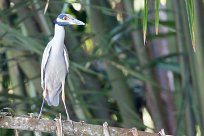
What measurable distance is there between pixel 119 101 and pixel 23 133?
1.43 ft

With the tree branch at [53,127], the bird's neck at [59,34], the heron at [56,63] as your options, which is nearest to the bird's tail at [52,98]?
the heron at [56,63]

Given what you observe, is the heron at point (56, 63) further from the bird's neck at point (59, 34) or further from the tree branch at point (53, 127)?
the tree branch at point (53, 127)

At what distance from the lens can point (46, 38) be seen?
2117 millimetres

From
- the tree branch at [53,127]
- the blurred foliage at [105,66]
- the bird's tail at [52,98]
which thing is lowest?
the blurred foliage at [105,66]

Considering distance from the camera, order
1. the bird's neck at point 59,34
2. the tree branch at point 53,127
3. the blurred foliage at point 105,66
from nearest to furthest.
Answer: the tree branch at point 53,127 < the bird's neck at point 59,34 < the blurred foliage at point 105,66

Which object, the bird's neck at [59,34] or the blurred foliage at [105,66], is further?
the blurred foliage at [105,66]

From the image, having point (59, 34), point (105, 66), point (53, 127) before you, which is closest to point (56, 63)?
point (59, 34)

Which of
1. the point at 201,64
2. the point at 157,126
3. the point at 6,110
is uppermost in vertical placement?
the point at 6,110

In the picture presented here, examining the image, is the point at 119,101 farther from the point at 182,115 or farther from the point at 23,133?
the point at 23,133

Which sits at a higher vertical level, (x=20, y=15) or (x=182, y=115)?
(x=20, y=15)

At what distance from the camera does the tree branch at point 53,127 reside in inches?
45.1

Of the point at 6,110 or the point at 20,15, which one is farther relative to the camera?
the point at 20,15

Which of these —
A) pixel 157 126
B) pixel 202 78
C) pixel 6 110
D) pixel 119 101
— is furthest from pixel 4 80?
pixel 6 110

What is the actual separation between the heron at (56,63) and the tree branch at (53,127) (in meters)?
0.24
